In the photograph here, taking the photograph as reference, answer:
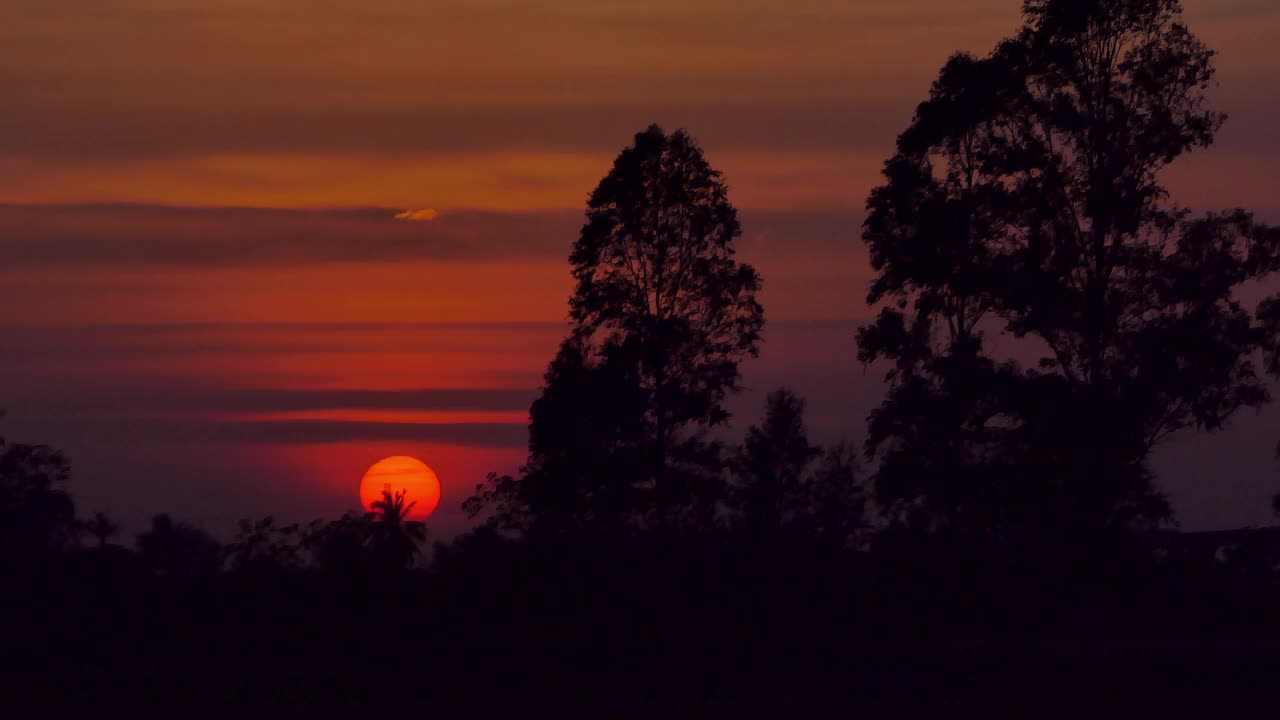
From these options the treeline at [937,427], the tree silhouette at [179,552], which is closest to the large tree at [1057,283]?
the treeline at [937,427]

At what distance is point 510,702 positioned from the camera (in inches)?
1184

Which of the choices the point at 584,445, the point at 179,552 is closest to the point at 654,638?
the point at 584,445

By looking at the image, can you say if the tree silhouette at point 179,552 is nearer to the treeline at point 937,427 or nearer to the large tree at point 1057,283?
the treeline at point 937,427

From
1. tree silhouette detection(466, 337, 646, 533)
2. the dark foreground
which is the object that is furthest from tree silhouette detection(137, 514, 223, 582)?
tree silhouette detection(466, 337, 646, 533)

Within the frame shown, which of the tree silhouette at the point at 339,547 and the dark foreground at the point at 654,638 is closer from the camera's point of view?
Result: the dark foreground at the point at 654,638

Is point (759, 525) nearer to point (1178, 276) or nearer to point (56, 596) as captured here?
point (1178, 276)

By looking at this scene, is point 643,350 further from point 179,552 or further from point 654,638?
point 179,552

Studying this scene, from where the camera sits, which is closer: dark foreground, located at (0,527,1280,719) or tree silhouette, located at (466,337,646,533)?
dark foreground, located at (0,527,1280,719)

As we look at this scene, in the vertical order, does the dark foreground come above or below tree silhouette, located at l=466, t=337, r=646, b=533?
below

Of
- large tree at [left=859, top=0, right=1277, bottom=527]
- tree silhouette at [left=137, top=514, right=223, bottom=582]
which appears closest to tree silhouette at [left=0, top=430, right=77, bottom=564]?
tree silhouette at [left=137, top=514, right=223, bottom=582]

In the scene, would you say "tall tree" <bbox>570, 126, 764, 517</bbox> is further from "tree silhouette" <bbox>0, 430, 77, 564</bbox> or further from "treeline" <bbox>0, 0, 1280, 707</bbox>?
"tree silhouette" <bbox>0, 430, 77, 564</bbox>

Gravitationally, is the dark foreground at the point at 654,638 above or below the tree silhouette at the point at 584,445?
below

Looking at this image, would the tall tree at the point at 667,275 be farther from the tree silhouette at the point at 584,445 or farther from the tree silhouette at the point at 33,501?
the tree silhouette at the point at 33,501

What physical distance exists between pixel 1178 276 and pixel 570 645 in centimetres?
1563
